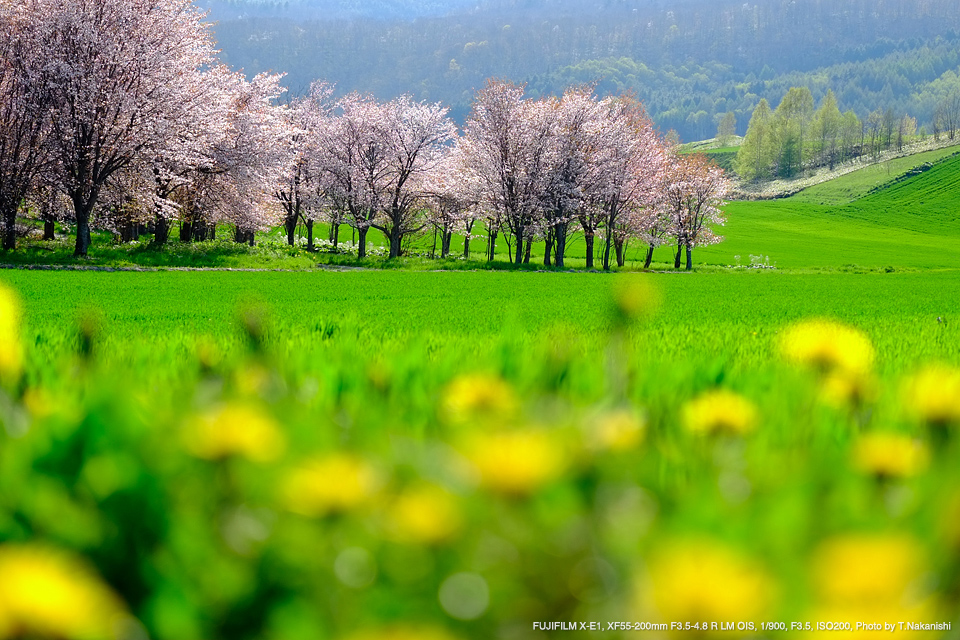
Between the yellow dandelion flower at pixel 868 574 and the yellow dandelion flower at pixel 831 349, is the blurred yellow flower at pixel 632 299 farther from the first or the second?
the yellow dandelion flower at pixel 868 574

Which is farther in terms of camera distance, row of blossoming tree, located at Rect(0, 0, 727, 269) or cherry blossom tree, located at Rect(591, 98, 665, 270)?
cherry blossom tree, located at Rect(591, 98, 665, 270)

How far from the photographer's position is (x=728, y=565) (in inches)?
17.6

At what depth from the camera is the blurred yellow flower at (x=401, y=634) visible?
0.48 m

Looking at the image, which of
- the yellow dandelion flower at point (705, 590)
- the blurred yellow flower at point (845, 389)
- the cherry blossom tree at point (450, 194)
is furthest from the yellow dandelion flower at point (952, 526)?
the cherry blossom tree at point (450, 194)

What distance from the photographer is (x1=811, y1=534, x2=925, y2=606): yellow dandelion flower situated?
1.56 ft

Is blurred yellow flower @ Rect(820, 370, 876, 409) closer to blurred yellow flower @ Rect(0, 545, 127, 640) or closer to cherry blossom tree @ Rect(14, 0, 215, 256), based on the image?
blurred yellow flower @ Rect(0, 545, 127, 640)

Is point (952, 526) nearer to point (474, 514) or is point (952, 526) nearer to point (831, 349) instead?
point (474, 514)

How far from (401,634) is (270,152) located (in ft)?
119

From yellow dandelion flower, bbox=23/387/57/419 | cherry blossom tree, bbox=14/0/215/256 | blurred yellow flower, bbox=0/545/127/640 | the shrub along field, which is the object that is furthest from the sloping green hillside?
blurred yellow flower, bbox=0/545/127/640

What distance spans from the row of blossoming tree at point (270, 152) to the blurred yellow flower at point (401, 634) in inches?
1121

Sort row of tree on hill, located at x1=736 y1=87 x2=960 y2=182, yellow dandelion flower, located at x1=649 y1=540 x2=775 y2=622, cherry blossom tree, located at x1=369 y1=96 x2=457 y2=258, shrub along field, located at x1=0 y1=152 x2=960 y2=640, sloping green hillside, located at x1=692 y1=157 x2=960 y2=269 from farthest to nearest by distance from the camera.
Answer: row of tree on hill, located at x1=736 y1=87 x2=960 y2=182
sloping green hillside, located at x1=692 y1=157 x2=960 y2=269
cherry blossom tree, located at x1=369 y1=96 x2=457 y2=258
shrub along field, located at x1=0 y1=152 x2=960 y2=640
yellow dandelion flower, located at x1=649 y1=540 x2=775 y2=622

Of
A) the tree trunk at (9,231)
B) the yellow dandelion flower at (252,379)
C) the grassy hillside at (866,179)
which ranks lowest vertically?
the yellow dandelion flower at (252,379)

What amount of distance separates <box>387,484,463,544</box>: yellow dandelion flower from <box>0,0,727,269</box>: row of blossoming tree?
93.1 feet

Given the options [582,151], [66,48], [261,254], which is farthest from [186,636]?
[582,151]
